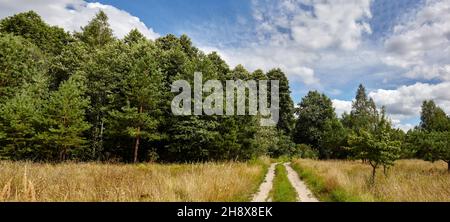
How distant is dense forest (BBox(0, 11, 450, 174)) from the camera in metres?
28.2

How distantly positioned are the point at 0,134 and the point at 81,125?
5800 millimetres

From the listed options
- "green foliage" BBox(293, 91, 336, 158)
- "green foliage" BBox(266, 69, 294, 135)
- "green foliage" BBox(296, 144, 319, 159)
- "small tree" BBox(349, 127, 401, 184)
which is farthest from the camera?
"green foliage" BBox(293, 91, 336, 158)

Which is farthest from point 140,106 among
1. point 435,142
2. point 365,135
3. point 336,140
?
point 336,140

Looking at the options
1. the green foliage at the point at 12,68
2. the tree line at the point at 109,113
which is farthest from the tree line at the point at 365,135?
the green foliage at the point at 12,68

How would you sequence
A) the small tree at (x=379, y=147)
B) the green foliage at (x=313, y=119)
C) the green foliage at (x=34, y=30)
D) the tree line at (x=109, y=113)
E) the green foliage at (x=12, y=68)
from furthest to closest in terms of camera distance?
1. the green foliage at (x=313, y=119)
2. the green foliage at (x=34, y=30)
3. the green foliage at (x=12, y=68)
4. the tree line at (x=109, y=113)
5. the small tree at (x=379, y=147)

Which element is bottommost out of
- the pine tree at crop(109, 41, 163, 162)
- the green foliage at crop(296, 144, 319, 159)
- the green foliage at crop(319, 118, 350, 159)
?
the green foliage at crop(296, 144, 319, 159)

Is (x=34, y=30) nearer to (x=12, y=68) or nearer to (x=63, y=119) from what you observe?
(x=12, y=68)

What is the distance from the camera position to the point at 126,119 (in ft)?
106

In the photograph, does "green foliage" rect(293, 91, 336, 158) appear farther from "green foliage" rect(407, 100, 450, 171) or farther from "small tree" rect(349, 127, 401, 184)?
"small tree" rect(349, 127, 401, 184)

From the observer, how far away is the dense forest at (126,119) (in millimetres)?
28250

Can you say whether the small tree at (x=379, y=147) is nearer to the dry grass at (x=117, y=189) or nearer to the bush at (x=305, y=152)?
the dry grass at (x=117, y=189)

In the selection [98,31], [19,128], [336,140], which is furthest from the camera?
[98,31]

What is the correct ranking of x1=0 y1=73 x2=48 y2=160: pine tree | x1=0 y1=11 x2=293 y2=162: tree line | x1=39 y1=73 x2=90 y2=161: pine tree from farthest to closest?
1. x1=0 y1=11 x2=293 y2=162: tree line
2. x1=39 y1=73 x2=90 y2=161: pine tree
3. x1=0 y1=73 x2=48 y2=160: pine tree

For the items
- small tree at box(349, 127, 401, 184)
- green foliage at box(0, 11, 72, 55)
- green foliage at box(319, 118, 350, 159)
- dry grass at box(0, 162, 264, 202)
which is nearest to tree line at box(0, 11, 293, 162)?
green foliage at box(0, 11, 72, 55)
